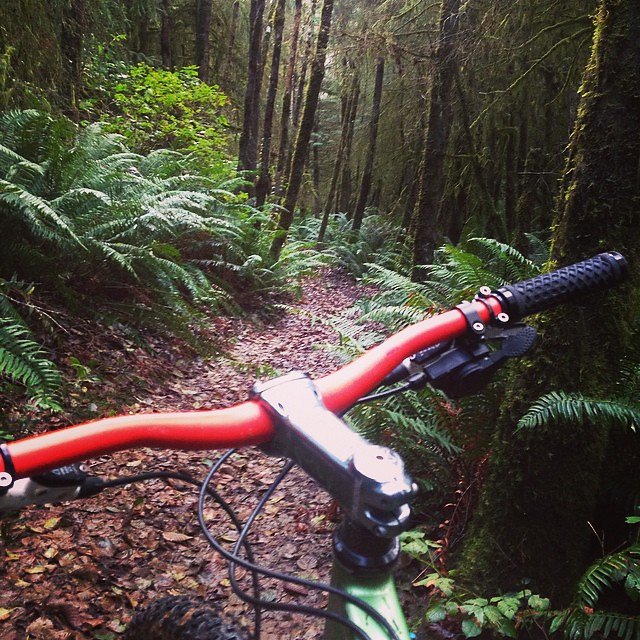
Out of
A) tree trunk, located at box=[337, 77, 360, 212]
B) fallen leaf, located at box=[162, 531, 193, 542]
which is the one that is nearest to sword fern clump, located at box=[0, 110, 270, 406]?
fallen leaf, located at box=[162, 531, 193, 542]

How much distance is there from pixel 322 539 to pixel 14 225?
125 inches

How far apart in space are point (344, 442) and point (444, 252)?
5.61 meters

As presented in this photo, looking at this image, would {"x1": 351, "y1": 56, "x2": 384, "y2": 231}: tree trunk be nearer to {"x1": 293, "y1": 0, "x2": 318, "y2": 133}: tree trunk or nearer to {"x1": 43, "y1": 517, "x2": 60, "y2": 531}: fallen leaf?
{"x1": 293, "y1": 0, "x2": 318, "y2": 133}: tree trunk

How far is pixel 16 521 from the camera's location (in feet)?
8.23

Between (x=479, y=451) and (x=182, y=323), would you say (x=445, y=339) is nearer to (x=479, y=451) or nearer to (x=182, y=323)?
(x=479, y=451)

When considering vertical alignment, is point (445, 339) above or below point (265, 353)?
above

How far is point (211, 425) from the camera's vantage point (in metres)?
0.90

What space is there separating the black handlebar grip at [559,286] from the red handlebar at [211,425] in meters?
0.05

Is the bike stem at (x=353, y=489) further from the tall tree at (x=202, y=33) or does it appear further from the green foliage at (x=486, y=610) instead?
the tall tree at (x=202, y=33)

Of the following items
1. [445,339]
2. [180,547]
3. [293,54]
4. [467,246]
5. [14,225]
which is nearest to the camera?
→ [445,339]

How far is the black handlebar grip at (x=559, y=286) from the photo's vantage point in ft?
3.93

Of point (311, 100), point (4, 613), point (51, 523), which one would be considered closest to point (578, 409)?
point (4, 613)

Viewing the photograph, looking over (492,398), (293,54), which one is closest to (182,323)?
(492,398)

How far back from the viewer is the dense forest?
6.69 feet
